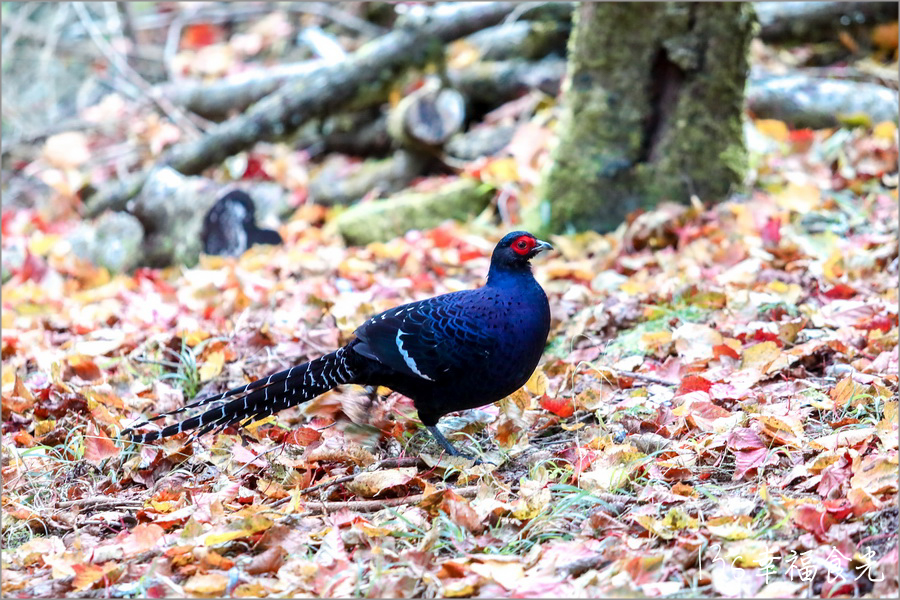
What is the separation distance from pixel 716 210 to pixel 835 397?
2.50 metres

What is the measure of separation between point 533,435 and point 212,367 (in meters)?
1.60

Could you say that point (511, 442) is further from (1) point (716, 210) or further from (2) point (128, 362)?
(1) point (716, 210)

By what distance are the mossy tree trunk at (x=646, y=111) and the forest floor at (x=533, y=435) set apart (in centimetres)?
34

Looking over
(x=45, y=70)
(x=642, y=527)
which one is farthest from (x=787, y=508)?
(x=45, y=70)

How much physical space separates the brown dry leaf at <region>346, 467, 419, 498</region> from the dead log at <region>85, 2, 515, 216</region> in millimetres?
4969

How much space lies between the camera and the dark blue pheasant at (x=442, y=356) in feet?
10.1

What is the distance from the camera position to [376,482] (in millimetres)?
2887

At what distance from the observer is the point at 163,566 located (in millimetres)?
2439

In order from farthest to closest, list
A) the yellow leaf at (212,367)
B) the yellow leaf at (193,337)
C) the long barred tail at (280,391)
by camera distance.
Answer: the yellow leaf at (193,337) → the yellow leaf at (212,367) → the long barred tail at (280,391)

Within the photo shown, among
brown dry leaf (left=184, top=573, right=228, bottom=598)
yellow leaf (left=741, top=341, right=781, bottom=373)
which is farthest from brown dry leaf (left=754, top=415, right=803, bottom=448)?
brown dry leaf (left=184, top=573, right=228, bottom=598)

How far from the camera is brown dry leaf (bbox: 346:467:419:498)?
113 inches

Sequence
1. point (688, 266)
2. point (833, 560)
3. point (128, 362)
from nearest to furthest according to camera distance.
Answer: point (833, 560) → point (128, 362) → point (688, 266)

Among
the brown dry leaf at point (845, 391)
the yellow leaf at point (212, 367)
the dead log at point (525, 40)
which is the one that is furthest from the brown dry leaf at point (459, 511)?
the dead log at point (525, 40)

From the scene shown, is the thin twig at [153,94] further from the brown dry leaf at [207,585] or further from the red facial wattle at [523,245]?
the brown dry leaf at [207,585]
